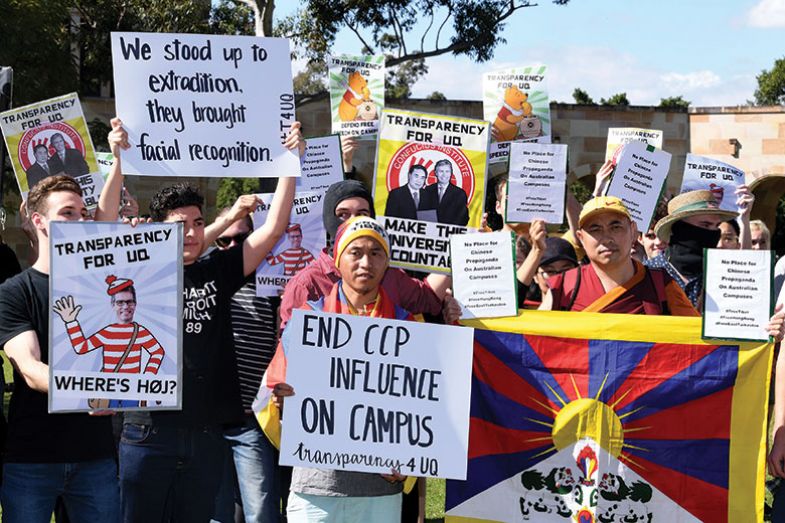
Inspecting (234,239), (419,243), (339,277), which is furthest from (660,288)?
(234,239)

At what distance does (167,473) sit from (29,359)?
97 centimetres

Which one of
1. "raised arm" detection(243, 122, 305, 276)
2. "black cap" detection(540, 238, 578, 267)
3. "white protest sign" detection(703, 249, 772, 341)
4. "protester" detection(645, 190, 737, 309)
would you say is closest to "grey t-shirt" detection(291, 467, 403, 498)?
"raised arm" detection(243, 122, 305, 276)

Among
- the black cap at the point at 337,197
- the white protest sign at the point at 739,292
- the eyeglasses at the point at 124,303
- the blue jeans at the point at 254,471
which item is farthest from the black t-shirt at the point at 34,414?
the white protest sign at the point at 739,292

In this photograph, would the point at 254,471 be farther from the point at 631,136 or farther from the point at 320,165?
the point at 631,136

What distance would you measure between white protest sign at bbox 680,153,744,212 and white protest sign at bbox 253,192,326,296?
242cm

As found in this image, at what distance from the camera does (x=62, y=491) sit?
14.1ft

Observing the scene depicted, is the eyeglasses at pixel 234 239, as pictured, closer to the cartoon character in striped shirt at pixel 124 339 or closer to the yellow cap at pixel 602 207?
the cartoon character in striped shirt at pixel 124 339

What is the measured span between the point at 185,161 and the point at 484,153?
155 centimetres

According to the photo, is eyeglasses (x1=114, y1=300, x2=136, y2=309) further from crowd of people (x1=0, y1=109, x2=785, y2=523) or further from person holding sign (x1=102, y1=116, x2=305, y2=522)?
person holding sign (x1=102, y1=116, x2=305, y2=522)

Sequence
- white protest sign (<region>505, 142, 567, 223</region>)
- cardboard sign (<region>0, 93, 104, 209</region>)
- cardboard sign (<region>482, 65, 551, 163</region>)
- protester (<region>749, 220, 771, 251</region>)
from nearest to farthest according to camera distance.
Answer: white protest sign (<region>505, 142, 567, 223</region>) < cardboard sign (<region>0, 93, 104, 209</region>) < cardboard sign (<region>482, 65, 551, 163</region>) < protester (<region>749, 220, 771, 251</region>)

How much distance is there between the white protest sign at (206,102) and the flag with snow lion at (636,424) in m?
1.29

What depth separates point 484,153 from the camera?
5523mm

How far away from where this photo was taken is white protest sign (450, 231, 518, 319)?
15.1 feet

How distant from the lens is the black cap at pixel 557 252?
20.0 feet
